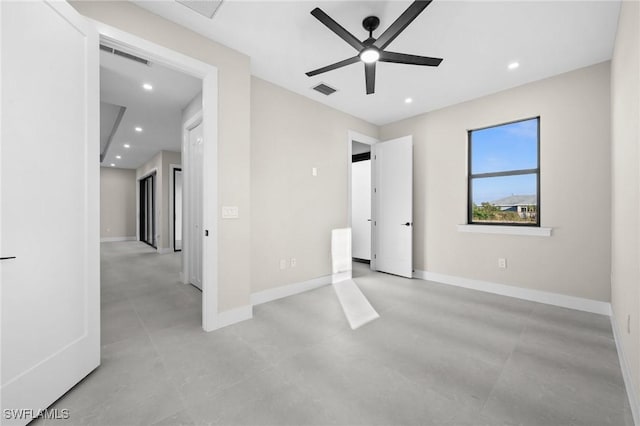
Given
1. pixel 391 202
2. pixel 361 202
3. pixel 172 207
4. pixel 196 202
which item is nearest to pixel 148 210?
pixel 172 207

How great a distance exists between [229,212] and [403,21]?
211 cm

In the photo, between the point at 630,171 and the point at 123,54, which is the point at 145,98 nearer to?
the point at 123,54

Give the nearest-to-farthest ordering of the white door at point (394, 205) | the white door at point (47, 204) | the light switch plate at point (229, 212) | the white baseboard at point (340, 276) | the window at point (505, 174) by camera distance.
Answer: the white door at point (47, 204) < the light switch plate at point (229, 212) < the window at point (505, 174) < the white baseboard at point (340, 276) < the white door at point (394, 205)

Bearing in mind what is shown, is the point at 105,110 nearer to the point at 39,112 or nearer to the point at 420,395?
the point at 39,112

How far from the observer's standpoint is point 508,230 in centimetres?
343

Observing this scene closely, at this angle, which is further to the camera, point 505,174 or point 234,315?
point 505,174

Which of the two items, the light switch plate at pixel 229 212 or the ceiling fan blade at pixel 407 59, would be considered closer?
the ceiling fan blade at pixel 407 59

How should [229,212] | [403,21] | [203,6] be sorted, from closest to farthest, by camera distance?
[403,21], [203,6], [229,212]

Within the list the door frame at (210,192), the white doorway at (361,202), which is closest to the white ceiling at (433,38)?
the door frame at (210,192)

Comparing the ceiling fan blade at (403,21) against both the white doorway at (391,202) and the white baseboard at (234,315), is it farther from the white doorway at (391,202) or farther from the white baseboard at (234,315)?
the white baseboard at (234,315)

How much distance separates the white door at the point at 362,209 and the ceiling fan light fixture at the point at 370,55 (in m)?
3.45

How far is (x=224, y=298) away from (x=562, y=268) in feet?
12.4

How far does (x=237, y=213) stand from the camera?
263 cm

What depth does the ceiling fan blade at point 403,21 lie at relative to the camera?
165 cm
